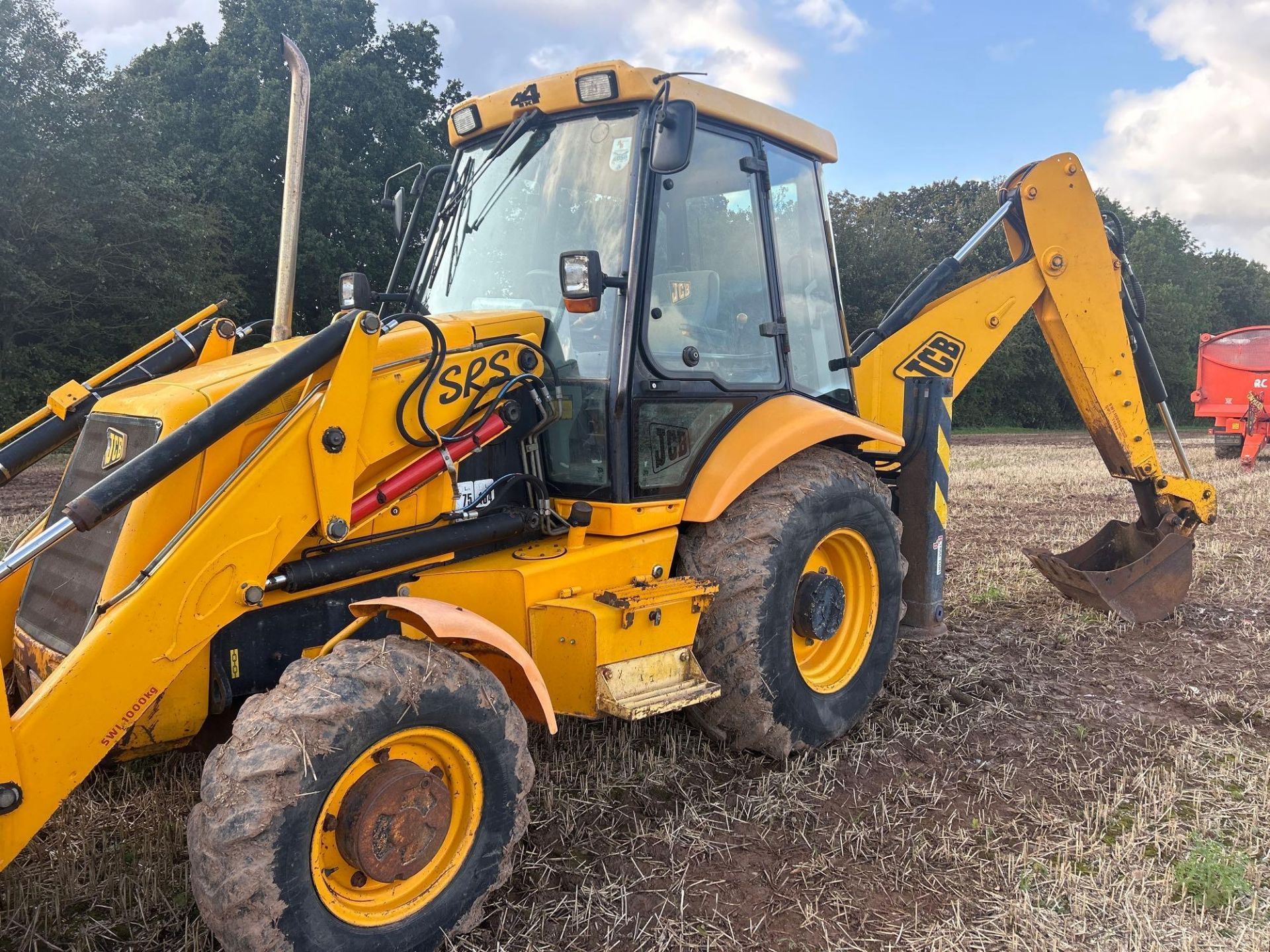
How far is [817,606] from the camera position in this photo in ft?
13.2

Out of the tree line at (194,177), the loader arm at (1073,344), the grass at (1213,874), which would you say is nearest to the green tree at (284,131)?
the tree line at (194,177)

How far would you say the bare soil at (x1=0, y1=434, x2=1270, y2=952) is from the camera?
9.66ft

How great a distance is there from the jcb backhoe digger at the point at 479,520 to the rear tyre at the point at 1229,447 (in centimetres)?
1473

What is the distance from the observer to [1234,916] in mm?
2982

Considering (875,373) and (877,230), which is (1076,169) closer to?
(875,373)

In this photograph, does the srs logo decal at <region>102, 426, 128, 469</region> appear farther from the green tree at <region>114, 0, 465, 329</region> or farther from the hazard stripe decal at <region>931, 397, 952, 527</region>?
the green tree at <region>114, 0, 465, 329</region>

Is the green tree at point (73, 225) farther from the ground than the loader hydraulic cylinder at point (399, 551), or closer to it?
farther from the ground

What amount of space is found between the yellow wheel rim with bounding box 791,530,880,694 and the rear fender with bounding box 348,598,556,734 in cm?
150

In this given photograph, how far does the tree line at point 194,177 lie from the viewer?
17.3 meters

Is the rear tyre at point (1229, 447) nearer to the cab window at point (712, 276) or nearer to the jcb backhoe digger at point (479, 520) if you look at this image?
the jcb backhoe digger at point (479, 520)

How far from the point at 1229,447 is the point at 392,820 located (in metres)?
18.5

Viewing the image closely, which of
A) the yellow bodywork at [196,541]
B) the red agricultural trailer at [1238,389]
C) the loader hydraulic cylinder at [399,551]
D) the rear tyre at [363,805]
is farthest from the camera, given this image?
the red agricultural trailer at [1238,389]

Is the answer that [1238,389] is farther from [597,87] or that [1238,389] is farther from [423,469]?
[423,469]

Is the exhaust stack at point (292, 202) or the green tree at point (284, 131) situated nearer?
the exhaust stack at point (292, 202)
